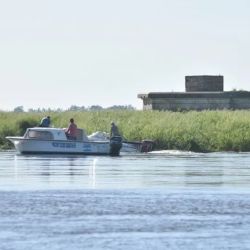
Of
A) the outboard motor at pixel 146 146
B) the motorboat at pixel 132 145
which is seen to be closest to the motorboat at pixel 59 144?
the motorboat at pixel 132 145

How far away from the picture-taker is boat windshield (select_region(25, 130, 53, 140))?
61016mm

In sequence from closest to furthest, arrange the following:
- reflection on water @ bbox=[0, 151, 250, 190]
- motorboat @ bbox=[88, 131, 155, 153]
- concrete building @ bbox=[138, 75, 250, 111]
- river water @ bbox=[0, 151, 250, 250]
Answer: river water @ bbox=[0, 151, 250, 250] → reflection on water @ bbox=[0, 151, 250, 190] → motorboat @ bbox=[88, 131, 155, 153] → concrete building @ bbox=[138, 75, 250, 111]

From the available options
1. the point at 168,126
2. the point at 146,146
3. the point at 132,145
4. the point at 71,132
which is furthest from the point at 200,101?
the point at 71,132

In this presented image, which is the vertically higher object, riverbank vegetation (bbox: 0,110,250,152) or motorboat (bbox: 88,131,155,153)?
riverbank vegetation (bbox: 0,110,250,152)

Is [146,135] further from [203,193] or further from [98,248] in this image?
[98,248]

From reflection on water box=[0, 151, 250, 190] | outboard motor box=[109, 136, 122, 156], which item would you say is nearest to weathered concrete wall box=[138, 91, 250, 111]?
reflection on water box=[0, 151, 250, 190]

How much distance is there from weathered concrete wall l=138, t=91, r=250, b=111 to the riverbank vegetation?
8411 millimetres

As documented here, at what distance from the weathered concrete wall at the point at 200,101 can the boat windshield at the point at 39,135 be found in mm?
25307

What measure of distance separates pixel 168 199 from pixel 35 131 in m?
28.1

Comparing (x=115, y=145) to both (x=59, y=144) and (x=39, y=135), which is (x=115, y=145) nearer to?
(x=59, y=144)

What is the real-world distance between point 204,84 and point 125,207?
2438 inches

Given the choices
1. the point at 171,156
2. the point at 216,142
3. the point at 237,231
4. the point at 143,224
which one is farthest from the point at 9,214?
the point at 216,142

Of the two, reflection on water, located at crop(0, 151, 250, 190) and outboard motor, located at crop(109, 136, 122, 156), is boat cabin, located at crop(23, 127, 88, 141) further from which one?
outboard motor, located at crop(109, 136, 122, 156)

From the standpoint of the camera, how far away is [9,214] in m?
30.1
